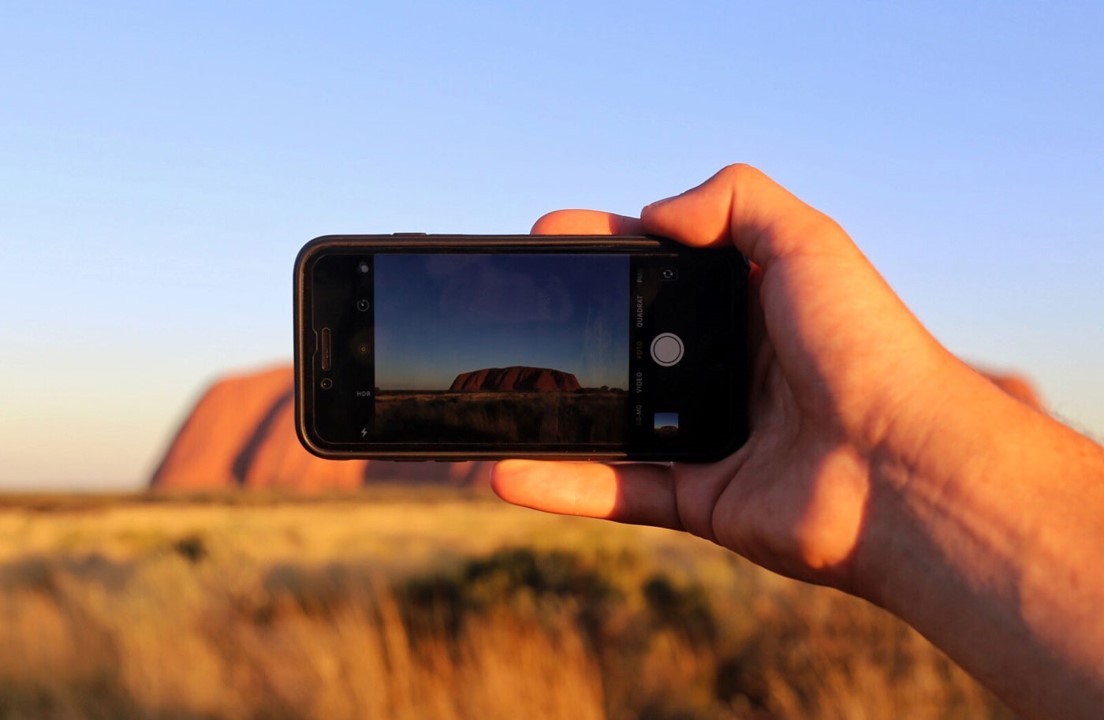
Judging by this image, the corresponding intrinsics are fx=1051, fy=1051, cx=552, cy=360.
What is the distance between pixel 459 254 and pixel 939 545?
1419mm

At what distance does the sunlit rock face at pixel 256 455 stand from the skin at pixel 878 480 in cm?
5641

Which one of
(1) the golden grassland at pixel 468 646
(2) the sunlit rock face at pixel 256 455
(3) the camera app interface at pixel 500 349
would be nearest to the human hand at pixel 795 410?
(3) the camera app interface at pixel 500 349

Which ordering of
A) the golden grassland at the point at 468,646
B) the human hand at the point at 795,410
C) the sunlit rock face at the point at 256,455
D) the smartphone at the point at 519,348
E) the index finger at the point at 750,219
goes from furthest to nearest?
the sunlit rock face at the point at 256,455
the golden grassland at the point at 468,646
the smartphone at the point at 519,348
the index finger at the point at 750,219
the human hand at the point at 795,410

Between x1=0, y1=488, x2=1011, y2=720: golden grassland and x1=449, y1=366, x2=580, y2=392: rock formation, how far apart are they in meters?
3.47

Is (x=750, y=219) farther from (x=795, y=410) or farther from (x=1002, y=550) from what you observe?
(x=1002, y=550)

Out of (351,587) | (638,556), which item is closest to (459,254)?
(351,587)

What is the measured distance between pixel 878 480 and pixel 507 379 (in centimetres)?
100

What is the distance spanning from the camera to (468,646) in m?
6.81

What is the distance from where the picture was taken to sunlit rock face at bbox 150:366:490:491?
63031 mm

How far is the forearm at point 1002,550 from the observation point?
75.9 inches

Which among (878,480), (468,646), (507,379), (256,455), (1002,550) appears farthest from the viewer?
(256,455)

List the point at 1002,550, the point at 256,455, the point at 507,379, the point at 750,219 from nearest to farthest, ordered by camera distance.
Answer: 1. the point at 1002,550
2. the point at 750,219
3. the point at 507,379
4. the point at 256,455

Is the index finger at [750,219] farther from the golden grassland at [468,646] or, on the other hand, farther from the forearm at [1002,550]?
the golden grassland at [468,646]

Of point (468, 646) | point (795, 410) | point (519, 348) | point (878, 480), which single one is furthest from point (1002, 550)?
point (468, 646)
